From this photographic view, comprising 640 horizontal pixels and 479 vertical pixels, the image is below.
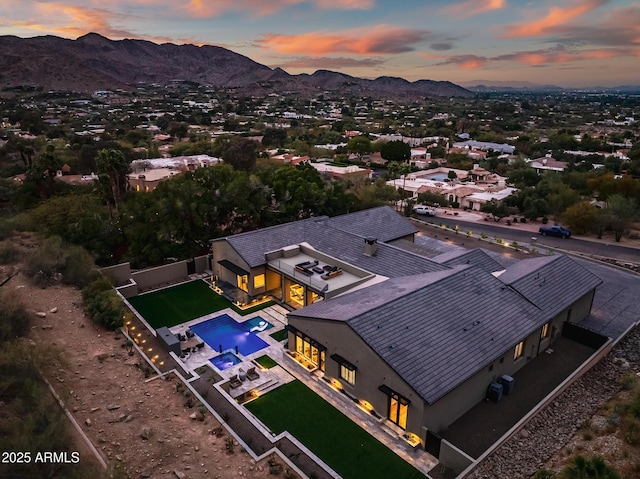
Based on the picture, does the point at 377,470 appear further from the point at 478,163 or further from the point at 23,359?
the point at 478,163

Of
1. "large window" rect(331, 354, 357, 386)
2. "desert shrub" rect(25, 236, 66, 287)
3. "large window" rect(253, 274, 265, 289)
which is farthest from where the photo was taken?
"large window" rect(253, 274, 265, 289)

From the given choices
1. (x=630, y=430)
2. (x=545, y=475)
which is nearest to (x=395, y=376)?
(x=545, y=475)

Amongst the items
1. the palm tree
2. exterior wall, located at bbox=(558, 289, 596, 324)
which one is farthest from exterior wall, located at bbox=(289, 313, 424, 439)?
the palm tree

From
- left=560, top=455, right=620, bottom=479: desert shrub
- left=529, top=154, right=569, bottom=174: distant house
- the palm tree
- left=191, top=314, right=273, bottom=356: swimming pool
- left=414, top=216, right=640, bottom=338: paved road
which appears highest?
the palm tree

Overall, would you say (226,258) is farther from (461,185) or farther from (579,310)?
(461,185)

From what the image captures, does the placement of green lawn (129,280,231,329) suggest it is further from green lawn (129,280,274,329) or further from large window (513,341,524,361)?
large window (513,341,524,361)

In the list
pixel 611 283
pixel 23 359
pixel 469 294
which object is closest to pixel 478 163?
pixel 611 283
